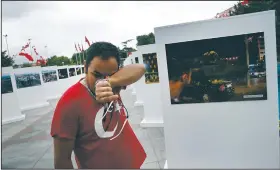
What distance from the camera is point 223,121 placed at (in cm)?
276

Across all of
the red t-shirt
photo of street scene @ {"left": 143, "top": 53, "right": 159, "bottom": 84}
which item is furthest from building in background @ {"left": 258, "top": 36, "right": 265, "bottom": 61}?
photo of street scene @ {"left": 143, "top": 53, "right": 159, "bottom": 84}

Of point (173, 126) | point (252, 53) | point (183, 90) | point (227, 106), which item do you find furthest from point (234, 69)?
point (173, 126)

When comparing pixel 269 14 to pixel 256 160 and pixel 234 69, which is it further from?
pixel 256 160

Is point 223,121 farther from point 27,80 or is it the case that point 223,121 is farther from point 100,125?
point 27,80

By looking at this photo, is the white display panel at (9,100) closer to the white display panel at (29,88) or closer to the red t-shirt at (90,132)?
the white display panel at (29,88)

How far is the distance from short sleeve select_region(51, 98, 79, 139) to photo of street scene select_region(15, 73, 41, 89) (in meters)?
11.4

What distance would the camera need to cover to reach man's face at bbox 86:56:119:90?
1083mm

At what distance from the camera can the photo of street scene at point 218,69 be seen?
2.51m

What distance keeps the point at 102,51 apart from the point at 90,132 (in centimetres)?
43

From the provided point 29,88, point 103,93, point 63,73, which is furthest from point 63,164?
point 63,73

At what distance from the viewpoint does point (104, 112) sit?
1.16m

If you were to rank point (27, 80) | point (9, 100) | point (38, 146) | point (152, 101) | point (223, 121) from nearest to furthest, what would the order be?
1. point (223, 121)
2. point (38, 146)
3. point (152, 101)
4. point (9, 100)
5. point (27, 80)

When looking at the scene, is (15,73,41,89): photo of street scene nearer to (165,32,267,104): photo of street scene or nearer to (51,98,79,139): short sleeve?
(165,32,267,104): photo of street scene

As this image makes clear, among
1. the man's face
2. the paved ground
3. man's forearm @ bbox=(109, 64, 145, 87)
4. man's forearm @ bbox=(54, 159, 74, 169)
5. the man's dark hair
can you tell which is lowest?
the paved ground
